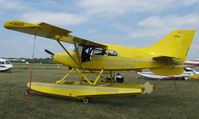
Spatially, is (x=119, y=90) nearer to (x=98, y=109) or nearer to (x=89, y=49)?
(x=98, y=109)

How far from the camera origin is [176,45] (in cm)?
1351

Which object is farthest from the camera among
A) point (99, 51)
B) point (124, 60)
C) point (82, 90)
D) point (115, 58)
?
point (99, 51)

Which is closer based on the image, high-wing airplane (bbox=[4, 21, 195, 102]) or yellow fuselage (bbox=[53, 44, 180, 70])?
high-wing airplane (bbox=[4, 21, 195, 102])

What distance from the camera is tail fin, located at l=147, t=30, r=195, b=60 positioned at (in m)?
13.4

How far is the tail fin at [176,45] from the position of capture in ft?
44.0

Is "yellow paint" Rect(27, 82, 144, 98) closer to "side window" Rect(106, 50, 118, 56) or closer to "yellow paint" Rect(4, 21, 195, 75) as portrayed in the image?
"yellow paint" Rect(4, 21, 195, 75)

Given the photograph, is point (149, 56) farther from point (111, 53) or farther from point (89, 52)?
point (89, 52)

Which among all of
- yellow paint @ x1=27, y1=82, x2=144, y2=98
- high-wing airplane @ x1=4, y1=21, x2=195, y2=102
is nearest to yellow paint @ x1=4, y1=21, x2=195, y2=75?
high-wing airplane @ x1=4, y1=21, x2=195, y2=102

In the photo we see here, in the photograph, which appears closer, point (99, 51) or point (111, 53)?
point (111, 53)

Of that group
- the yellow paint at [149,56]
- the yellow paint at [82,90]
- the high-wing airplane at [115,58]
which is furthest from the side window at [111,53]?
the yellow paint at [82,90]

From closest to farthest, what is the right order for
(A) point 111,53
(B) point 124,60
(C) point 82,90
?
(C) point 82,90 < (B) point 124,60 < (A) point 111,53

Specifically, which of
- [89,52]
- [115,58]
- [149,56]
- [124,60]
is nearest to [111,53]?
[115,58]

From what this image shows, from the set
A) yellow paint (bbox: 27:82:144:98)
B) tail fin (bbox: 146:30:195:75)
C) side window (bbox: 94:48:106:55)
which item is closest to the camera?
yellow paint (bbox: 27:82:144:98)

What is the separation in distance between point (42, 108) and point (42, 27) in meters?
2.82
